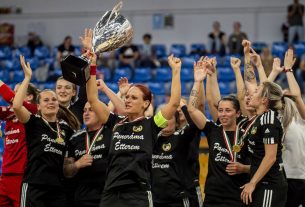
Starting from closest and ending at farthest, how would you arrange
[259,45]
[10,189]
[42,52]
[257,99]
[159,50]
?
[257,99] → [10,189] → [259,45] → [159,50] → [42,52]

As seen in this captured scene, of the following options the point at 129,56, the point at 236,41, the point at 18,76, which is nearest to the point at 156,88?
the point at 129,56

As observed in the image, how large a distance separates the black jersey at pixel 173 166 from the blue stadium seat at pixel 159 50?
11452mm

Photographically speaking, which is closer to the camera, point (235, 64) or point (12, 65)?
point (235, 64)

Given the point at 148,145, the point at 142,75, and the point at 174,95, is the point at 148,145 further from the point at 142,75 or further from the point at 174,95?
the point at 142,75

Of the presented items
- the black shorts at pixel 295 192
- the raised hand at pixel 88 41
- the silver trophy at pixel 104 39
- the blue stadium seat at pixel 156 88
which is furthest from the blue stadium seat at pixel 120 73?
the raised hand at pixel 88 41

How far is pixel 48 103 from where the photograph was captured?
24.5 feet

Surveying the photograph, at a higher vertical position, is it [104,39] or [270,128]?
[104,39]

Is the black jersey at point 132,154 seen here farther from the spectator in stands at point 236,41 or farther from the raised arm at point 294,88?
the spectator in stands at point 236,41

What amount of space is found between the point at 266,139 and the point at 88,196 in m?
1.88

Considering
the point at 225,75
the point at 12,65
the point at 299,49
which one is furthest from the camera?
the point at 12,65

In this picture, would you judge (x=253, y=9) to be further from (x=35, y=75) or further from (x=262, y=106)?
(x=262, y=106)

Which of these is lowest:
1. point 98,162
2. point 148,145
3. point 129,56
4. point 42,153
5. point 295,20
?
point 98,162

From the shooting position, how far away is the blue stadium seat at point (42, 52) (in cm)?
2044

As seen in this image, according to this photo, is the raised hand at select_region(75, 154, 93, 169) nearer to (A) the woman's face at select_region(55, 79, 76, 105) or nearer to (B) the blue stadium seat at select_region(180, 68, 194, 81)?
(A) the woman's face at select_region(55, 79, 76, 105)
